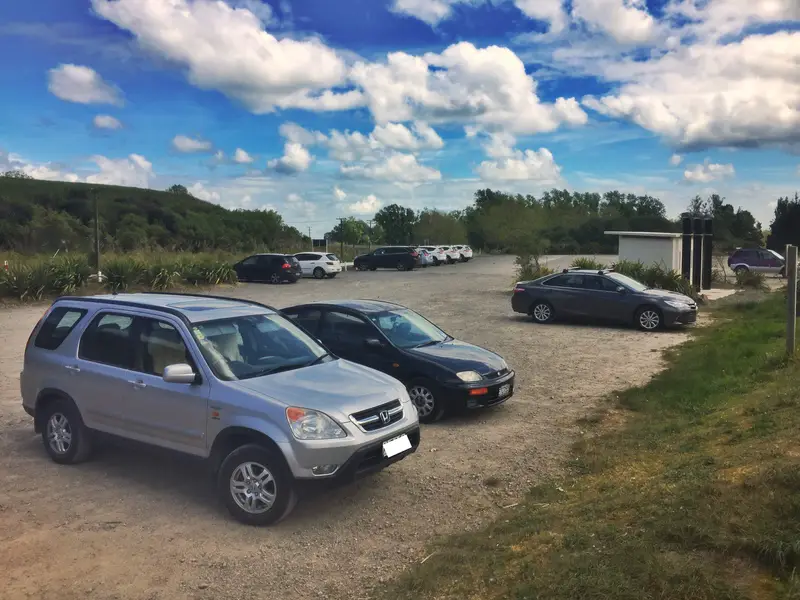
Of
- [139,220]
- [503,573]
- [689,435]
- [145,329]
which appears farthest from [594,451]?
[139,220]

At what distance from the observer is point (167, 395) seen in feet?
18.9

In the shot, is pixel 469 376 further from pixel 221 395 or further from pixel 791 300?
pixel 791 300

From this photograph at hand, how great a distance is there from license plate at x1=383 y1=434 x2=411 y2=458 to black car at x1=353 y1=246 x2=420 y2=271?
41153 millimetres

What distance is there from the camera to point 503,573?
4.05 metres

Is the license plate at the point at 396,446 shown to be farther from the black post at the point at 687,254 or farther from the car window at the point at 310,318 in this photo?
the black post at the point at 687,254

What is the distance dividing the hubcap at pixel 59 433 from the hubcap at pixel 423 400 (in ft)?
12.4

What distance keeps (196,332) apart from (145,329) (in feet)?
1.98

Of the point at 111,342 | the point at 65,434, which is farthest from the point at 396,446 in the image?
the point at 65,434

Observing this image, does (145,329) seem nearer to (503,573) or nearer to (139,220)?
(503,573)

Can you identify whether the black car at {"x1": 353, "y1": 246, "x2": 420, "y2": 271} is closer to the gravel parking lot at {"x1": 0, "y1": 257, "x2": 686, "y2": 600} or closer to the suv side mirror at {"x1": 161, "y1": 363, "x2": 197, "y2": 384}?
the gravel parking lot at {"x1": 0, "y1": 257, "x2": 686, "y2": 600}

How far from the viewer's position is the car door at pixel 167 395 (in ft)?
18.3

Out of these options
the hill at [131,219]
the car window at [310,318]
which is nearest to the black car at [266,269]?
the hill at [131,219]

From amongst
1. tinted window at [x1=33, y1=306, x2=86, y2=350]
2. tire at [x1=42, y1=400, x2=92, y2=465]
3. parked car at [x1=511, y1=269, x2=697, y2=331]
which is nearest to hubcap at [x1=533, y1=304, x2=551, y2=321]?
parked car at [x1=511, y1=269, x2=697, y2=331]

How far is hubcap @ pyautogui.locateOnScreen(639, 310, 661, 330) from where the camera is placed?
1652 cm
